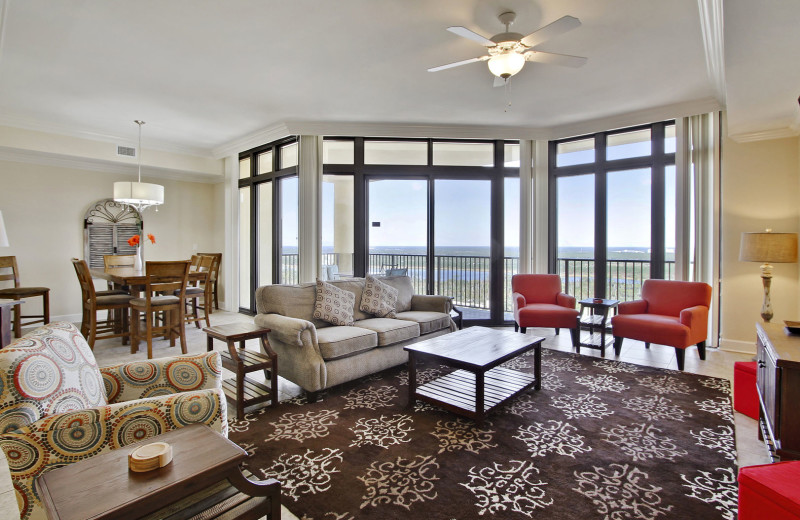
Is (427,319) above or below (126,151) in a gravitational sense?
below

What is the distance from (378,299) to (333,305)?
0.60 metres

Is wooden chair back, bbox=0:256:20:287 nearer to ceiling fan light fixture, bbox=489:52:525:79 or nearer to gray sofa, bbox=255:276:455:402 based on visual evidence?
gray sofa, bbox=255:276:455:402

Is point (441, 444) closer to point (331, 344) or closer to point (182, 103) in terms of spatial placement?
point (331, 344)

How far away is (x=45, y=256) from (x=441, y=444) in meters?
6.71

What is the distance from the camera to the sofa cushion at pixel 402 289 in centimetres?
454

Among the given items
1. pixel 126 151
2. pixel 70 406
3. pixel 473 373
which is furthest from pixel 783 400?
pixel 126 151

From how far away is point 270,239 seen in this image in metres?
6.46

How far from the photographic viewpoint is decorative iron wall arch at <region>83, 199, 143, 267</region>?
622 centimetres

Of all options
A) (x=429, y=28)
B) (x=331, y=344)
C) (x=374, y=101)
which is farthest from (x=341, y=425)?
(x=374, y=101)

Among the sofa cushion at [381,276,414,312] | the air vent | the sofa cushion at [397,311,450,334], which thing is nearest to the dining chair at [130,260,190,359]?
the sofa cushion at [381,276,414,312]

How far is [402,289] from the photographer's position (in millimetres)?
4633

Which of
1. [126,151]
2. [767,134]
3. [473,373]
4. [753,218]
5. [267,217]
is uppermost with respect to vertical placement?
[126,151]

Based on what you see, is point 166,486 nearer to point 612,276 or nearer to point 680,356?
point 680,356

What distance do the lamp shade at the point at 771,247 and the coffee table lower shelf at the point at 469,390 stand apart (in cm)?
258
